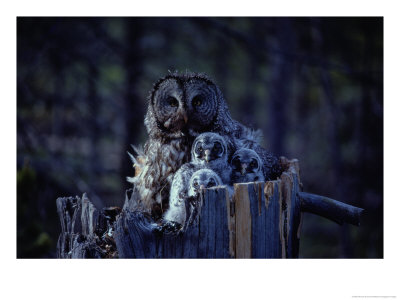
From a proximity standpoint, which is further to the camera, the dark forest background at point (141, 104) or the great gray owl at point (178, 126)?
the dark forest background at point (141, 104)

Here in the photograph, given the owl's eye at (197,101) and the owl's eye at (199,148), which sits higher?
the owl's eye at (197,101)

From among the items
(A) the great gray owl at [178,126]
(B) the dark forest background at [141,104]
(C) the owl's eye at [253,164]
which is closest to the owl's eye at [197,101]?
(A) the great gray owl at [178,126]

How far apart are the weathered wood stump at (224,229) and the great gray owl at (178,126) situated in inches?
15.5

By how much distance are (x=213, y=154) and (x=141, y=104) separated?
395 cm

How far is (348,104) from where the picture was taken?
20.2ft

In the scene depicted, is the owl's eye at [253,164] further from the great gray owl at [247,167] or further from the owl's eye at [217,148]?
the owl's eye at [217,148]

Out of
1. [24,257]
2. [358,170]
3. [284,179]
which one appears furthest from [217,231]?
[358,170]

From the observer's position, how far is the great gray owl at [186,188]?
2184mm

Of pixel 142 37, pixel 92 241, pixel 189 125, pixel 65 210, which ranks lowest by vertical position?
pixel 92 241

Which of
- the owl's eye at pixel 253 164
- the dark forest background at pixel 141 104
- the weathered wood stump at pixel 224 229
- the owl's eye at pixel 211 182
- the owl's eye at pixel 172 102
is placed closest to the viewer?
the weathered wood stump at pixel 224 229

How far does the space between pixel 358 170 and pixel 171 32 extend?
364 centimetres

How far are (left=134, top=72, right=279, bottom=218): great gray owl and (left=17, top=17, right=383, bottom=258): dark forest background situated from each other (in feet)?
0.76

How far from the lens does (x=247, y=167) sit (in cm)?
236
